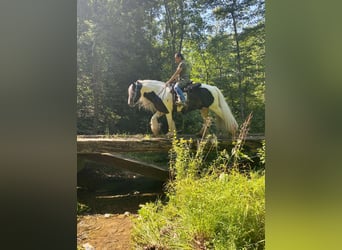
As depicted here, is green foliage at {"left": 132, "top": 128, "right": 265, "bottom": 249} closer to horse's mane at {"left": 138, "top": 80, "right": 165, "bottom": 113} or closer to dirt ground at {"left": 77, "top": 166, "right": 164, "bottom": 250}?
dirt ground at {"left": 77, "top": 166, "right": 164, "bottom": 250}

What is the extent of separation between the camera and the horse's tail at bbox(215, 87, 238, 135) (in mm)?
3234

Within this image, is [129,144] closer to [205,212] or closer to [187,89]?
[187,89]

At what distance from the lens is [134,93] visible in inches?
124

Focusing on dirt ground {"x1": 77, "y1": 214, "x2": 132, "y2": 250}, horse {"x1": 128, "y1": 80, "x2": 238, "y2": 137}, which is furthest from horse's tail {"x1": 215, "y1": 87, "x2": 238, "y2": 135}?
dirt ground {"x1": 77, "y1": 214, "x2": 132, "y2": 250}

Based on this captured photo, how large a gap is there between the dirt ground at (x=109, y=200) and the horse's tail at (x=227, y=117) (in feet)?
2.92

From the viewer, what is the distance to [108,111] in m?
3.25

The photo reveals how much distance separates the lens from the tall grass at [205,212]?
2.14 m

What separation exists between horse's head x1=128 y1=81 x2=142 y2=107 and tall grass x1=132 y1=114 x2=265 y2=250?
2.57 feet

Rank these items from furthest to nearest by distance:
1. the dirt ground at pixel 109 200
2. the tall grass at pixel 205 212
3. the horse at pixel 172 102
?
1. the horse at pixel 172 102
2. the dirt ground at pixel 109 200
3. the tall grass at pixel 205 212

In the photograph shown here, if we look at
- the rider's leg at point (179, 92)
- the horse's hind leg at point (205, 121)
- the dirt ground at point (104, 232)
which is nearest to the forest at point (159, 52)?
the horse's hind leg at point (205, 121)

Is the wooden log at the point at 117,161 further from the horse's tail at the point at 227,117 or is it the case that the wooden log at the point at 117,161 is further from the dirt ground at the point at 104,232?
the horse's tail at the point at 227,117

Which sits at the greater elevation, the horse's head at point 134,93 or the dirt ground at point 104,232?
the horse's head at point 134,93

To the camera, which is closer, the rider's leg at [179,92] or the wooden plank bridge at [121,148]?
the wooden plank bridge at [121,148]
